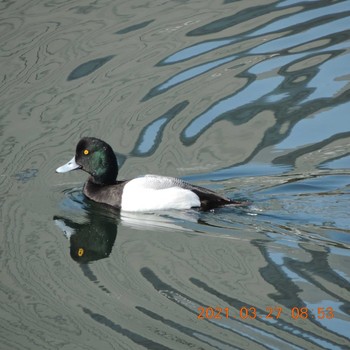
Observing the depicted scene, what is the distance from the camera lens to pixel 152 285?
681 centimetres

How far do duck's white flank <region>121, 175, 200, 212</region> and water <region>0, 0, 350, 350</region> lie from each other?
0.13m

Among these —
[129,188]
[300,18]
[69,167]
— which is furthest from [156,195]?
[300,18]

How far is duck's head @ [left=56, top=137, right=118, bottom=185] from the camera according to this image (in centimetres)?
927

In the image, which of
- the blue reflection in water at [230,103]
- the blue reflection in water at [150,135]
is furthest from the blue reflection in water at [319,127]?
the blue reflection in water at [150,135]

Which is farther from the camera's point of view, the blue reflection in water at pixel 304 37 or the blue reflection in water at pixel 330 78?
the blue reflection in water at pixel 304 37

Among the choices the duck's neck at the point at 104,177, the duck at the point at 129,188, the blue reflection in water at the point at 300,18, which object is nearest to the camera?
the duck at the point at 129,188

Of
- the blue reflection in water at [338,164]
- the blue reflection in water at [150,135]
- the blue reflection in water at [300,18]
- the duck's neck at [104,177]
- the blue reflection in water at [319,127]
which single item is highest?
the blue reflection in water at [300,18]

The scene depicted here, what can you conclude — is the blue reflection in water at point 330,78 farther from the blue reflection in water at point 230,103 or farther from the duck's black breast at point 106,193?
the duck's black breast at point 106,193

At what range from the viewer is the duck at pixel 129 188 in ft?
28.4

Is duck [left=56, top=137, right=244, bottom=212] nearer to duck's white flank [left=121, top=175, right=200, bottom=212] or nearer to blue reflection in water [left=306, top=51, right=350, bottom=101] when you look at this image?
duck's white flank [left=121, top=175, right=200, bottom=212]

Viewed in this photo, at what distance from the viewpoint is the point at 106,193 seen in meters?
9.18

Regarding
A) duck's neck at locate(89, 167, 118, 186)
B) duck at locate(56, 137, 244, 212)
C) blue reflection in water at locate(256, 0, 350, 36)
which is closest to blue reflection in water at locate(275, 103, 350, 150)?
duck at locate(56, 137, 244, 212)

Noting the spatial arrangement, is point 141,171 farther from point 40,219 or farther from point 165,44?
point 165,44

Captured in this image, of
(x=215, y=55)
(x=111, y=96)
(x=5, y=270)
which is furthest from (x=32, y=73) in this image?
(x=5, y=270)
